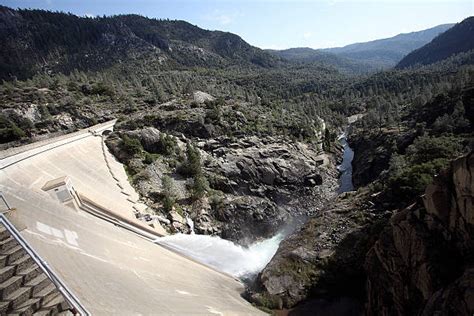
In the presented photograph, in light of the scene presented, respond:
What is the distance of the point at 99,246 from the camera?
18906 mm

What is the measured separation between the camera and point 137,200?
39.0 metres

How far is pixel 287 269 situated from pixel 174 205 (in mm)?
18414

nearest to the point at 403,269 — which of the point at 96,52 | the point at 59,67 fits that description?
the point at 59,67

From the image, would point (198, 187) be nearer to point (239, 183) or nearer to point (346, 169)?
point (239, 183)

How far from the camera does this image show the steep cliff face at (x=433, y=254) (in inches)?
553

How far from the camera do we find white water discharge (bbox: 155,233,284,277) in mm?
31312

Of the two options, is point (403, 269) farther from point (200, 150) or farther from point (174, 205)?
point (200, 150)

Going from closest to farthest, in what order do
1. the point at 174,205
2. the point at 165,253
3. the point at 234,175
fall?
1. the point at 165,253
2. the point at 174,205
3. the point at 234,175

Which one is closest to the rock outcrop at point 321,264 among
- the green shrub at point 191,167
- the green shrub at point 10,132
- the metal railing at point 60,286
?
the metal railing at point 60,286

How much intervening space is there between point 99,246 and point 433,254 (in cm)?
1743

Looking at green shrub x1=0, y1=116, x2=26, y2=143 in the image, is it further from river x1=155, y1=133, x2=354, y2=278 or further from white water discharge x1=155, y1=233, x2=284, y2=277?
white water discharge x1=155, y1=233, x2=284, y2=277

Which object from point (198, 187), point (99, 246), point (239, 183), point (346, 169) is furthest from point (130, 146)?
point (346, 169)

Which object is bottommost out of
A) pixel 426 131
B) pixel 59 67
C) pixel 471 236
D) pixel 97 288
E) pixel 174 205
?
pixel 426 131

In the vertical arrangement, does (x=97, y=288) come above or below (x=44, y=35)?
below
